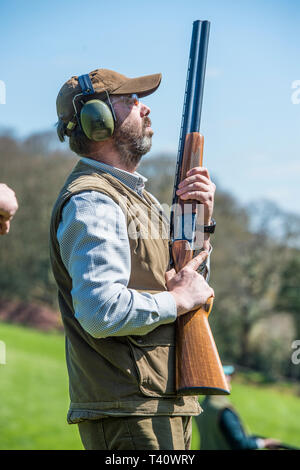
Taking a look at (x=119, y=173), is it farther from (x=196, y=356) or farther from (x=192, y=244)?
(x=196, y=356)

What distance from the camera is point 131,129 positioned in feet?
9.38

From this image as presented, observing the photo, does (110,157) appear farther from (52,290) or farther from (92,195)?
(52,290)

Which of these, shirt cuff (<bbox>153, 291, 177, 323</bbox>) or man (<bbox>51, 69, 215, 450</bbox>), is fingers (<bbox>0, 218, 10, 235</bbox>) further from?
shirt cuff (<bbox>153, 291, 177, 323</bbox>)

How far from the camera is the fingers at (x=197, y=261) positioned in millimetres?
2779

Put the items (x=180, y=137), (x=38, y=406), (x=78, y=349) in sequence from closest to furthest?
(x=78, y=349) < (x=180, y=137) < (x=38, y=406)

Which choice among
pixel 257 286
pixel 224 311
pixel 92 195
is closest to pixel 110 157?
pixel 92 195

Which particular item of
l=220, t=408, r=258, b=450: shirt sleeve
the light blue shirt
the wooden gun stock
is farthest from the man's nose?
l=220, t=408, r=258, b=450: shirt sleeve

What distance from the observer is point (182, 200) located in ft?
9.56

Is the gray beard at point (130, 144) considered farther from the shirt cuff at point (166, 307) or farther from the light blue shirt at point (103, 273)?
the shirt cuff at point (166, 307)

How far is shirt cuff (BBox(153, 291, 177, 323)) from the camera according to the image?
2502mm

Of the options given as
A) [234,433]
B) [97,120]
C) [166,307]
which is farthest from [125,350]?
[234,433]

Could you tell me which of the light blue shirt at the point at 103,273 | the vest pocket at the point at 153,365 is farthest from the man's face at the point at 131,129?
the vest pocket at the point at 153,365

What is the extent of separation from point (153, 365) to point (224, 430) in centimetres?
353
